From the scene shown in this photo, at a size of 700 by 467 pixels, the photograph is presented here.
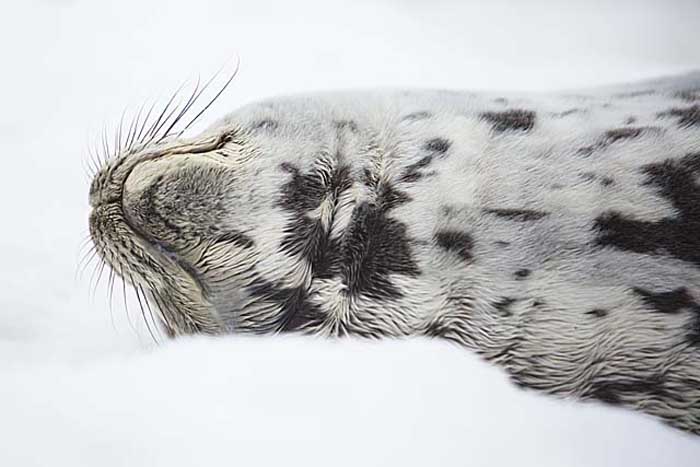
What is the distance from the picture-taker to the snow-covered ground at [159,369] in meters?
0.69

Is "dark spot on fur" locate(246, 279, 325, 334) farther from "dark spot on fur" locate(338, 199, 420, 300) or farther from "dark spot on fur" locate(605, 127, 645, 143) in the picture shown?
"dark spot on fur" locate(605, 127, 645, 143)

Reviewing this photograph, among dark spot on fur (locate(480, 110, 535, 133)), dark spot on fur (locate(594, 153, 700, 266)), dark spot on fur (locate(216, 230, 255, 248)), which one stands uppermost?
dark spot on fur (locate(480, 110, 535, 133))

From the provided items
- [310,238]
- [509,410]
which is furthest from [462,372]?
[310,238]

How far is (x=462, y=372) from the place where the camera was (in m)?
0.69

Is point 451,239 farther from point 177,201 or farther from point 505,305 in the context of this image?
point 177,201

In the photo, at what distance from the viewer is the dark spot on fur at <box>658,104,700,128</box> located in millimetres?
698

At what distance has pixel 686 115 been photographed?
704 millimetres

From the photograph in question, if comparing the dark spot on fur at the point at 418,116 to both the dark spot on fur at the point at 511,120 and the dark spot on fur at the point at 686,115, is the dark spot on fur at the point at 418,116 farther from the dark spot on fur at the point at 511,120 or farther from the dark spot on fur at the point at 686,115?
the dark spot on fur at the point at 686,115

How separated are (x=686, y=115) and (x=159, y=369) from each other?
1.39 ft

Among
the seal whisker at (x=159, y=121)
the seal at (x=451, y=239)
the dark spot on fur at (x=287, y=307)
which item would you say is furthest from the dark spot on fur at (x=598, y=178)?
the seal whisker at (x=159, y=121)

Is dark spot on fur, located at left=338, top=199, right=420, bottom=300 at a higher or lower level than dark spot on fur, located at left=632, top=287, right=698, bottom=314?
higher

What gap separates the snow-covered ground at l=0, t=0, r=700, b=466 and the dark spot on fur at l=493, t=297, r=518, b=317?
0.04m

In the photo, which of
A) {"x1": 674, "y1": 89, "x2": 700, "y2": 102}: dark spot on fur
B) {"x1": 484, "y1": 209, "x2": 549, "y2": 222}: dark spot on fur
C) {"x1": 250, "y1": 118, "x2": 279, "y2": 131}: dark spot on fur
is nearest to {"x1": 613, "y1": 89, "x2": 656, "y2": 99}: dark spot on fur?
{"x1": 674, "y1": 89, "x2": 700, "y2": 102}: dark spot on fur

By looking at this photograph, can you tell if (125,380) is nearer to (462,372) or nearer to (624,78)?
(462,372)
